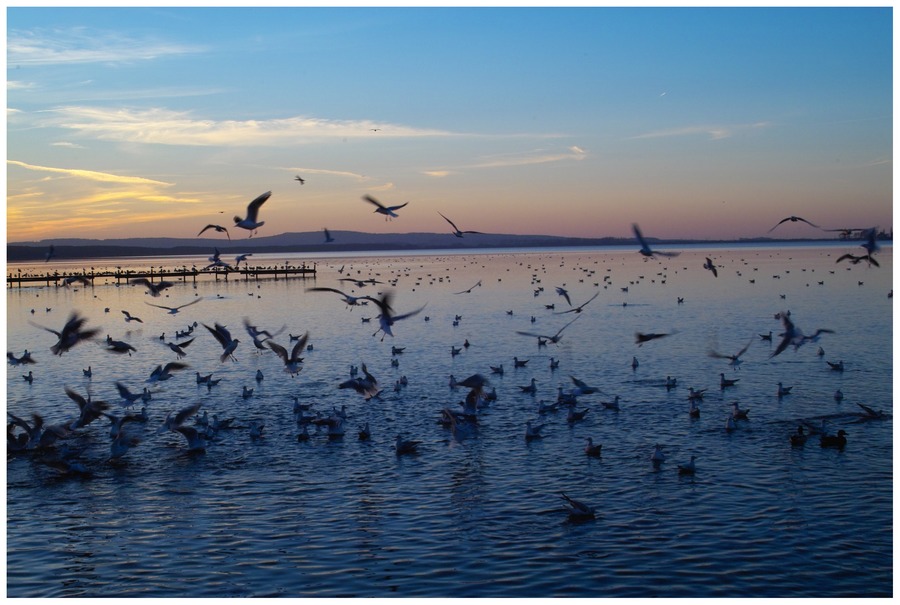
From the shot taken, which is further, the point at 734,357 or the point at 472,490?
the point at 734,357

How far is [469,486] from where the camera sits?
18719 millimetres

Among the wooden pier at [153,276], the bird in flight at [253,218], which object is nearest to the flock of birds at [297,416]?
the bird in flight at [253,218]

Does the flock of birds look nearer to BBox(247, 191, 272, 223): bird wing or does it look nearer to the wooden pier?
BBox(247, 191, 272, 223): bird wing

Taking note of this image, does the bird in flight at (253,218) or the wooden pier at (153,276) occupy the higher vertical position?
the bird in flight at (253,218)

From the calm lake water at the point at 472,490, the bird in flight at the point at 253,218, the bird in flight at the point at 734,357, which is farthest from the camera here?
the bird in flight at the point at 734,357

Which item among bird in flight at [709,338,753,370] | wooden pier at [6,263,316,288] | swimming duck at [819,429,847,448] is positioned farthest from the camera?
wooden pier at [6,263,316,288]

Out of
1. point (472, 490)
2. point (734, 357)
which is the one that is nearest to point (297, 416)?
→ point (472, 490)

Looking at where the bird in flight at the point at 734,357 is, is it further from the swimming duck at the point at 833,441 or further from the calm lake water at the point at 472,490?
the swimming duck at the point at 833,441

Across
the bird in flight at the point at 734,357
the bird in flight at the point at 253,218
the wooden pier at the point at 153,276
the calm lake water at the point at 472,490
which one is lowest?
the calm lake water at the point at 472,490

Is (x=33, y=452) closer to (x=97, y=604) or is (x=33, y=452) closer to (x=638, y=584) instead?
(x=97, y=604)

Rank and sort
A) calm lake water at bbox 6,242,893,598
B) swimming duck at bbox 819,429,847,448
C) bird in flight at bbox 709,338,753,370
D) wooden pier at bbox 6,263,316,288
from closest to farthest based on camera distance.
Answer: calm lake water at bbox 6,242,893,598 < swimming duck at bbox 819,429,847,448 < bird in flight at bbox 709,338,753,370 < wooden pier at bbox 6,263,316,288

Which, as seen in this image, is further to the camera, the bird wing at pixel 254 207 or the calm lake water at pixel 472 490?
the bird wing at pixel 254 207

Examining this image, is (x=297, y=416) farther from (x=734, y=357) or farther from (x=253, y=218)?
(x=734, y=357)

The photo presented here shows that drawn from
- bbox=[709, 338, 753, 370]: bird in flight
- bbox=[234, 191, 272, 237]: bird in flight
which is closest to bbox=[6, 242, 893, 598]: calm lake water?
bbox=[709, 338, 753, 370]: bird in flight
